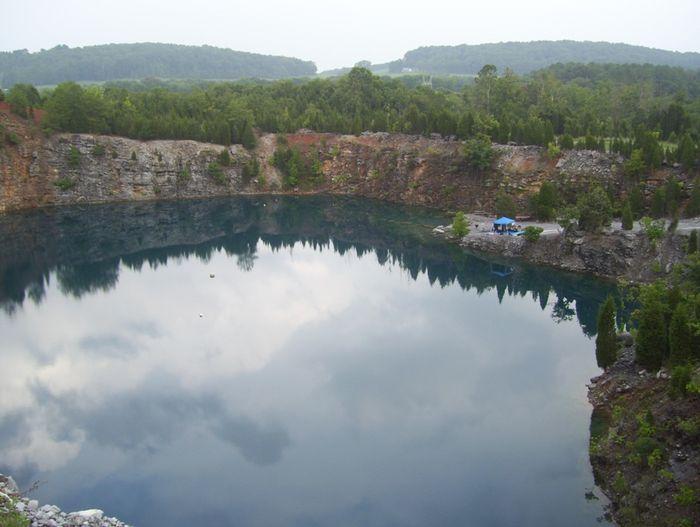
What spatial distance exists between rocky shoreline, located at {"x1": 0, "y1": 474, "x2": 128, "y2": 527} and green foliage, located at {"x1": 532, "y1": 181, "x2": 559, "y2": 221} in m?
46.7

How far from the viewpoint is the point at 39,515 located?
19.4 metres

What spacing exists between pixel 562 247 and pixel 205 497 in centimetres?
A: 3727

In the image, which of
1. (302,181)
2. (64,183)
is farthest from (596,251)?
(64,183)

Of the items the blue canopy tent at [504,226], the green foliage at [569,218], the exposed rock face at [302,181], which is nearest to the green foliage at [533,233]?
the green foliage at [569,218]

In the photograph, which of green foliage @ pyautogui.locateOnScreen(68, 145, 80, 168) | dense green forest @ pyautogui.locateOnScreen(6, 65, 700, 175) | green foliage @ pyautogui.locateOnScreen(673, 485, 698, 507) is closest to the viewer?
green foliage @ pyautogui.locateOnScreen(673, 485, 698, 507)

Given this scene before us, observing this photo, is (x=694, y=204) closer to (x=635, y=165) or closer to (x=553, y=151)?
(x=635, y=165)

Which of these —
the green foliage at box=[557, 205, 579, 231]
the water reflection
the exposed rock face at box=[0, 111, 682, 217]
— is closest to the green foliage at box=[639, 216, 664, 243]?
the water reflection

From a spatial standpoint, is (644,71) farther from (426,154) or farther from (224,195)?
(224,195)

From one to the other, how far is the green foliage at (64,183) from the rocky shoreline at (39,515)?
2186 inches

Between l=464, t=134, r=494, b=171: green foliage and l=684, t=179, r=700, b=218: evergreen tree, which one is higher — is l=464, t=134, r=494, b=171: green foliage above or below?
above

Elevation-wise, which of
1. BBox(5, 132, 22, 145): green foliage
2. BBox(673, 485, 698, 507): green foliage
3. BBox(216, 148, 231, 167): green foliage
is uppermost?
BBox(5, 132, 22, 145): green foliage

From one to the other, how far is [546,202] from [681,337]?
109 ft

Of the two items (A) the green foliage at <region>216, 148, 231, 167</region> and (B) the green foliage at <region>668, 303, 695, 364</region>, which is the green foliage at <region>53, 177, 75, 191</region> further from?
(B) the green foliage at <region>668, 303, 695, 364</region>

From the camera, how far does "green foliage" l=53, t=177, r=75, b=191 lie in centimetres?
7106
